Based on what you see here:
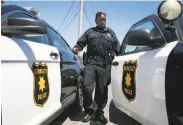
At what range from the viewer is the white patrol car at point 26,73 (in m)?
2.09

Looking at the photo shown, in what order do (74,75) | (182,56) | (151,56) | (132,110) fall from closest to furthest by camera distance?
(182,56), (151,56), (132,110), (74,75)

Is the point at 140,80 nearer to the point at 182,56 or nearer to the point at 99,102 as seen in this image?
the point at 182,56

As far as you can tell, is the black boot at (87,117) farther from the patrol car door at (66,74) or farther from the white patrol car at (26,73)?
the white patrol car at (26,73)

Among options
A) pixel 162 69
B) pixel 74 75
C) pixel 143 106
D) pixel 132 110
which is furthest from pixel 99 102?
pixel 162 69

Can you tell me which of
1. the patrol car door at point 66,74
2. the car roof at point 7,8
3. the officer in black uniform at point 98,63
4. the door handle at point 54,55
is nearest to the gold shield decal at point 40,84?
the door handle at point 54,55

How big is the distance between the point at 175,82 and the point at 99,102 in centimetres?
273

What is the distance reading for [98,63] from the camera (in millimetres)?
4887

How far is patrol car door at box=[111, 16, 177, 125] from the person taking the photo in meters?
2.60

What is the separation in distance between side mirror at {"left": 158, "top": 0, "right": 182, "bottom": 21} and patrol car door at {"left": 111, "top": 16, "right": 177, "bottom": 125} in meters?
0.21

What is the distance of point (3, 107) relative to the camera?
1.99 metres

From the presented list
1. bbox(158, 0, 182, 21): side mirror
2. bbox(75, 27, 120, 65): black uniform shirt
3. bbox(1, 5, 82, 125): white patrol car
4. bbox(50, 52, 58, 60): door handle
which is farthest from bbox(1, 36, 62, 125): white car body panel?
bbox(75, 27, 120, 65): black uniform shirt

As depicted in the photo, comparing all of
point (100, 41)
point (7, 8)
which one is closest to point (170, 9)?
point (7, 8)

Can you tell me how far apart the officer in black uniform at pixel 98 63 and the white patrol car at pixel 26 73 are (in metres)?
1.31

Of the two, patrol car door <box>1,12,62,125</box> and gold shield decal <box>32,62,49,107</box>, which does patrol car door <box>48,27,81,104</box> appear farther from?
gold shield decal <box>32,62,49,107</box>
